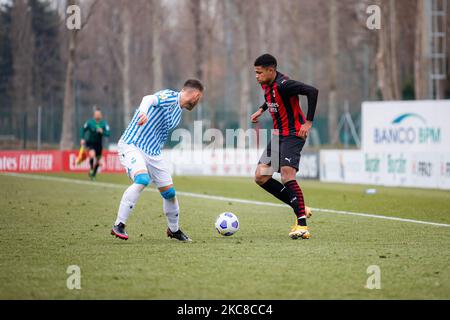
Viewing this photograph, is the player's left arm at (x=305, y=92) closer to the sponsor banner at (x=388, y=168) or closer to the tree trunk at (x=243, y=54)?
the sponsor banner at (x=388, y=168)

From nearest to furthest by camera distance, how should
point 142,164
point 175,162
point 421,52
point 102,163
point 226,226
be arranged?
point 142,164 < point 226,226 < point 421,52 < point 102,163 < point 175,162

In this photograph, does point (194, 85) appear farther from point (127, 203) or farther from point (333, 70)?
point (333, 70)

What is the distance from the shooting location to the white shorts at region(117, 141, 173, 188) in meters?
10.8

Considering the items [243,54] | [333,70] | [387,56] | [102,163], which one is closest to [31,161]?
[102,163]

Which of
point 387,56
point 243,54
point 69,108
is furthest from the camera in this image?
point 243,54

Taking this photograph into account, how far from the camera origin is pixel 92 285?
7641 millimetres

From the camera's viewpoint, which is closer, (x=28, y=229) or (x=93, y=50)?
(x=28, y=229)

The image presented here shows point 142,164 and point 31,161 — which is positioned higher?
point 31,161

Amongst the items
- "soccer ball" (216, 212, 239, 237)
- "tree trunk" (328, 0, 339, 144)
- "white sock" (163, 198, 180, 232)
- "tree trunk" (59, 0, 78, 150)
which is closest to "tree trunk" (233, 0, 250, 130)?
"tree trunk" (328, 0, 339, 144)

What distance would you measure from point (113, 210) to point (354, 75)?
6596 cm

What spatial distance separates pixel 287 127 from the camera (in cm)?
1159

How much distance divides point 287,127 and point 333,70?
3666 cm
